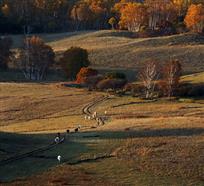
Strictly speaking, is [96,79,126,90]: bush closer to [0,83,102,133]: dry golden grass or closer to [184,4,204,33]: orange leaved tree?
[0,83,102,133]: dry golden grass

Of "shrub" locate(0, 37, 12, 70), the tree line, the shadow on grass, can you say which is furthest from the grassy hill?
the shadow on grass

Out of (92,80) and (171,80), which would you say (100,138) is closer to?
(171,80)

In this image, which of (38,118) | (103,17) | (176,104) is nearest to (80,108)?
(38,118)

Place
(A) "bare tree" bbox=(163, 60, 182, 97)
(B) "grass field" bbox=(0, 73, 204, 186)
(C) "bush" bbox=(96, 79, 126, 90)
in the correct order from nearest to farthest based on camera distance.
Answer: (B) "grass field" bbox=(0, 73, 204, 186) < (A) "bare tree" bbox=(163, 60, 182, 97) < (C) "bush" bbox=(96, 79, 126, 90)

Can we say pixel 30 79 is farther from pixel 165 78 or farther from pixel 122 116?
pixel 122 116

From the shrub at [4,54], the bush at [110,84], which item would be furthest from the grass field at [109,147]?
the shrub at [4,54]

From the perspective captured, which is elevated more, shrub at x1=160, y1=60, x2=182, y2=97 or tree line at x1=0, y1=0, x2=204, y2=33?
tree line at x1=0, y1=0, x2=204, y2=33
